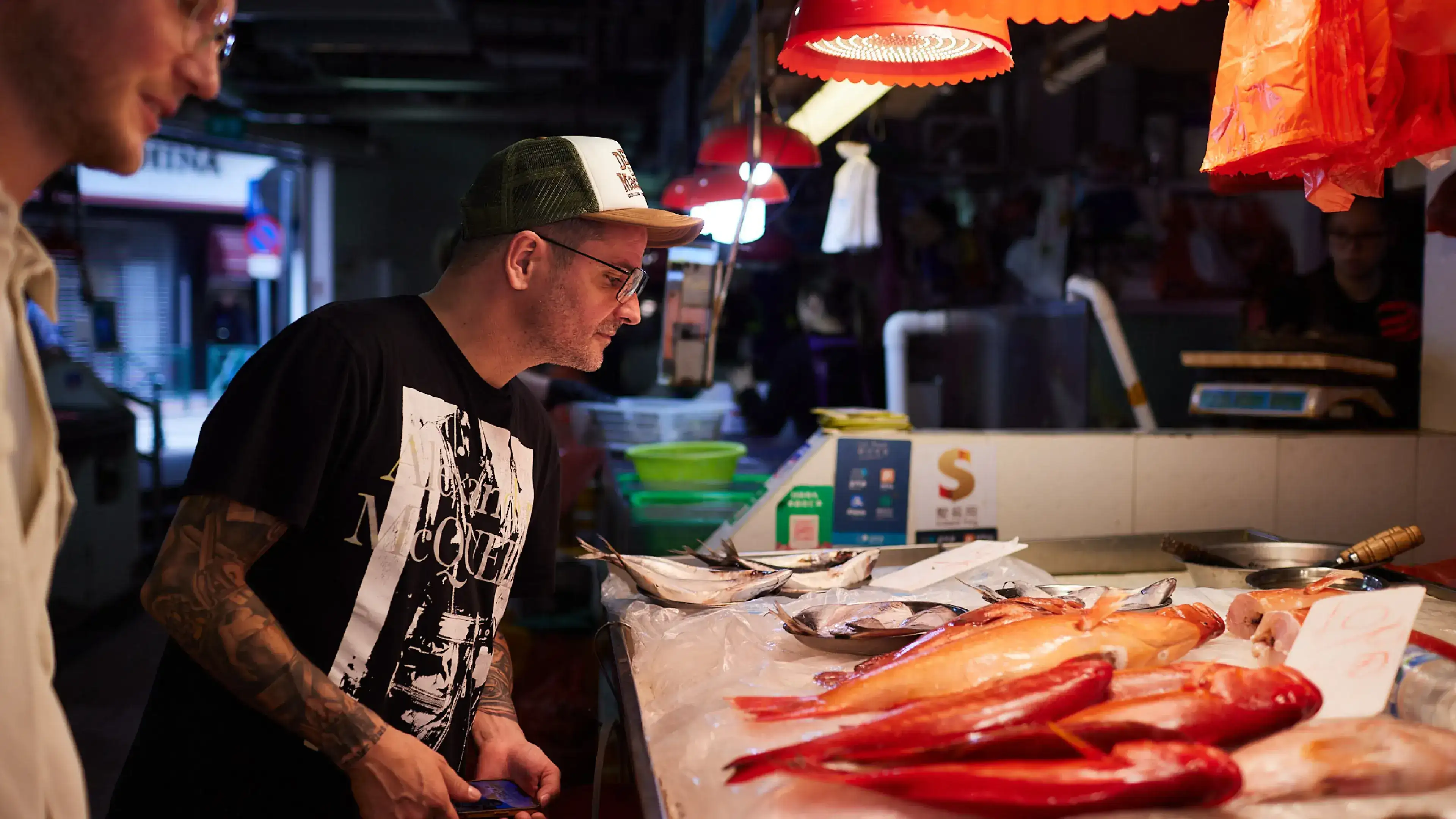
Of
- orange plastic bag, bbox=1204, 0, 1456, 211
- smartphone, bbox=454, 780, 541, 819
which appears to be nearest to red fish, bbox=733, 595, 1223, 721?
smartphone, bbox=454, 780, 541, 819

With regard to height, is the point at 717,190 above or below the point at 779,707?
above

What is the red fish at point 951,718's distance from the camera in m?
1.09

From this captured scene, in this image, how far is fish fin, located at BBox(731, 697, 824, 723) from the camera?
1.26 meters

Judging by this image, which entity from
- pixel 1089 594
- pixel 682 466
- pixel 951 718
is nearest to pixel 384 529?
pixel 951 718

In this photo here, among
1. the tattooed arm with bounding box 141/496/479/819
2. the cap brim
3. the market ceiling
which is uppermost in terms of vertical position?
the market ceiling

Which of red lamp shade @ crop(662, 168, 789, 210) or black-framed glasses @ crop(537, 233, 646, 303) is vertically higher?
red lamp shade @ crop(662, 168, 789, 210)

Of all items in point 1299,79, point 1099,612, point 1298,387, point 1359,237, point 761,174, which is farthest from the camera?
point 1359,237

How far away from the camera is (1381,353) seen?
12.2 feet

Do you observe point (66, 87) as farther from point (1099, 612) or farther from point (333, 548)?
point (1099, 612)

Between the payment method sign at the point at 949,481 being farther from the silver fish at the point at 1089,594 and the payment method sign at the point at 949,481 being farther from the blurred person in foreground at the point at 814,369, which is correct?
the blurred person in foreground at the point at 814,369

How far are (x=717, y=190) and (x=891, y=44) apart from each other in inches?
104

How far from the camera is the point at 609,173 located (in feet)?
6.50

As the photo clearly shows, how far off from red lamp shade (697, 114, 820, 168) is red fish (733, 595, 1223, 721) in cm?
318

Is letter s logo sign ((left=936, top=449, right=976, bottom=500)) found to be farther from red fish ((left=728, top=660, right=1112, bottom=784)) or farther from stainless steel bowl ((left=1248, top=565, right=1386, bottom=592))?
red fish ((left=728, top=660, right=1112, bottom=784))
